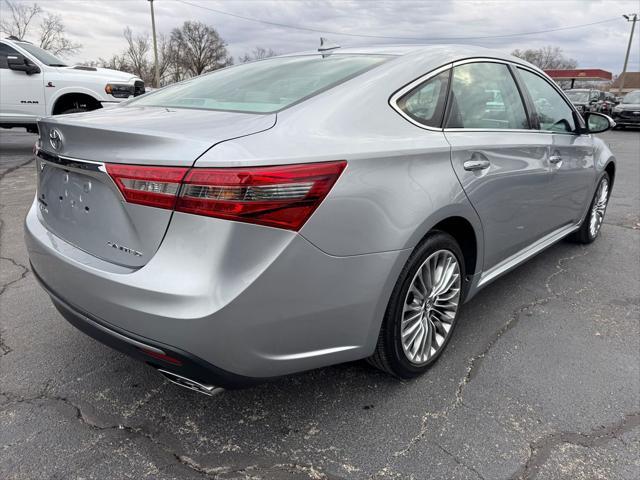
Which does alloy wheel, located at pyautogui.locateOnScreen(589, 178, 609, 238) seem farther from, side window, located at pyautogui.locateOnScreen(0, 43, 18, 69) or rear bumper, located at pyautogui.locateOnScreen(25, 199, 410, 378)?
side window, located at pyautogui.locateOnScreen(0, 43, 18, 69)

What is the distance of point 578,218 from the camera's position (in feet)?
14.2

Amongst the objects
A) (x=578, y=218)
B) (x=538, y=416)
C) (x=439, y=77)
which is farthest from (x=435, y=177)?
(x=578, y=218)

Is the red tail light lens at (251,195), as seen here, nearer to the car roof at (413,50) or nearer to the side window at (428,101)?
the side window at (428,101)

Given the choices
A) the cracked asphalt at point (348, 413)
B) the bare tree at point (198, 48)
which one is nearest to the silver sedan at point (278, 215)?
the cracked asphalt at point (348, 413)

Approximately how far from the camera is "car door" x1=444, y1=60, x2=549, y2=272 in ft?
8.38

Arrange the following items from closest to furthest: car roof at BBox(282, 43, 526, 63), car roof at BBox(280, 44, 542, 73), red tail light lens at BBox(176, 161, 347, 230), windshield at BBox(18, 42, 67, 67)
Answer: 1. red tail light lens at BBox(176, 161, 347, 230)
2. car roof at BBox(280, 44, 542, 73)
3. car roof at BBox(282, 43, 526, 63)
4. windshield at BBox(18, 42, 67, 67)

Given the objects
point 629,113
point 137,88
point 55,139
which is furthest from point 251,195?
point 629,113

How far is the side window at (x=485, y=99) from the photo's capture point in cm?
265

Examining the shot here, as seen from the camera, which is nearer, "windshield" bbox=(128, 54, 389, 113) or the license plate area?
the license plate area

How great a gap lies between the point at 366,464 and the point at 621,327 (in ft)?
7.15

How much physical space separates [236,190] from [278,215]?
164 mm

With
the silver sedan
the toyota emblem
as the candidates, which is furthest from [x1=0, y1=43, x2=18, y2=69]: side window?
the toyota emblem

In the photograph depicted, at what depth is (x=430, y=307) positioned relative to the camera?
2545 mm

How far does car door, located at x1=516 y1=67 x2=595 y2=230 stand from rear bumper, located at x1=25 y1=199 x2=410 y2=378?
2078 mm
